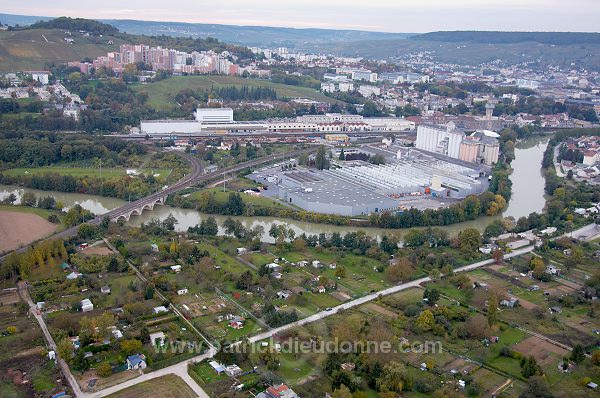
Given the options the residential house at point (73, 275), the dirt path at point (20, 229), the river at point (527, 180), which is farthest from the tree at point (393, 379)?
the river at point (527, 180)

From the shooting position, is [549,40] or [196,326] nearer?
[196,326]

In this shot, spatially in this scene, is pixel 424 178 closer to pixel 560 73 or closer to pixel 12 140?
pixel 12 140

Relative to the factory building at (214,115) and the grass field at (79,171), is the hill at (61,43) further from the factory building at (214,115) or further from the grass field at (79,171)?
the grass field at (79,171)

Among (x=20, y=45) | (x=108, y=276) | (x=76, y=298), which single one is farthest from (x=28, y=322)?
Result: (x=20, y=45)

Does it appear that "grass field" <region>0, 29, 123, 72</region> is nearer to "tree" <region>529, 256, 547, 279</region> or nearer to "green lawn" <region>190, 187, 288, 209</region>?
"green lawn" <region>190, 187, 288, 209</region>

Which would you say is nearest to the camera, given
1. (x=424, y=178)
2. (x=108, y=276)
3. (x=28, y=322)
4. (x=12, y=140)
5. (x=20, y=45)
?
(x=28, y=322)

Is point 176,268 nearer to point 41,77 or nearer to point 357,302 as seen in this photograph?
point 357,302

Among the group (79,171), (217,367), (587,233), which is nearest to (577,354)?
(217,367)

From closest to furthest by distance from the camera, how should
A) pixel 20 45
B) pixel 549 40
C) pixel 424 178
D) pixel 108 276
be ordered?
1. pixel 108 276
2. pixel 424 178
3. pixel 20 45
4. pixel 549 40
